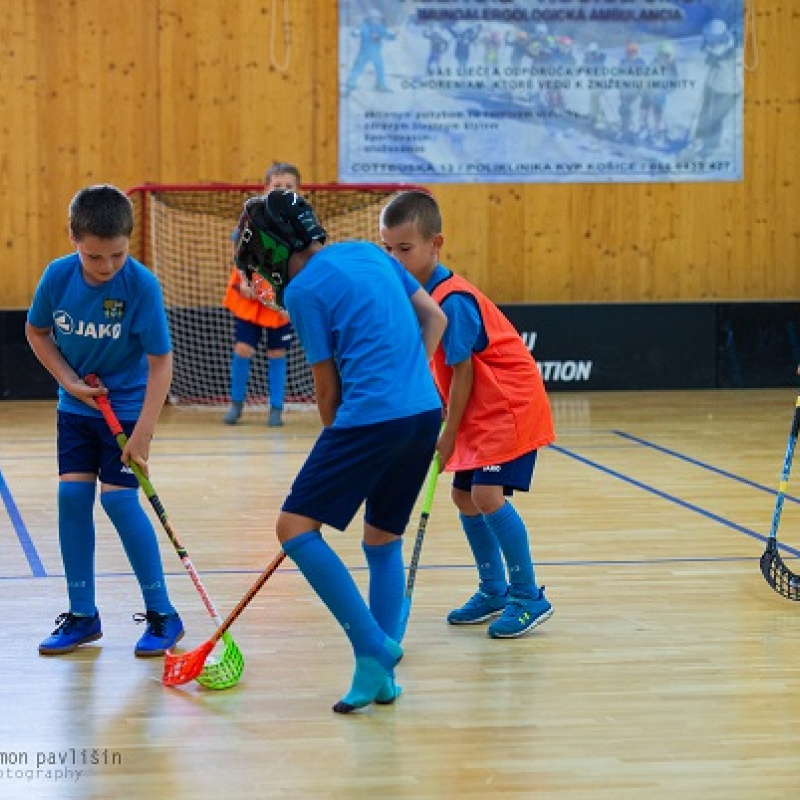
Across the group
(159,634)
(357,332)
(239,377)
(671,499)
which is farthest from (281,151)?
(357,332)

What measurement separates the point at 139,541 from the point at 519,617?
3.16ft

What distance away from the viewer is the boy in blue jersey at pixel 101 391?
3818 millimetres

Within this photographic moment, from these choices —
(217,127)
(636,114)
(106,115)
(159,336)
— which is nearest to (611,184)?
(636,114)

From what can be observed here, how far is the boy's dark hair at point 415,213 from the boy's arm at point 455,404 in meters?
0.33

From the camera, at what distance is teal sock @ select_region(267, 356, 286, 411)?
28.1 feet

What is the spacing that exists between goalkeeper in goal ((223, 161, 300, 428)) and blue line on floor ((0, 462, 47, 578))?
2.12 metres

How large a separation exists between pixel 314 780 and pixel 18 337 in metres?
7.00

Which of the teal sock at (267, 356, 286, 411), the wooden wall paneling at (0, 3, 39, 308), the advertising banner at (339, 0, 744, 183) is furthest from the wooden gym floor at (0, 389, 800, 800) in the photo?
the advertising banner at (339, 0, 744, 183)

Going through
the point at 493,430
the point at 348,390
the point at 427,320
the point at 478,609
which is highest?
the point at 427,320

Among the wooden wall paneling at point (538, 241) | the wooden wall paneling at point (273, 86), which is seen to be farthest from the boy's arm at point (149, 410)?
the wooden wall paneling at point (538, 241)

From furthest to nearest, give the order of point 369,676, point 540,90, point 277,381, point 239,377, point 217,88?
1. point 540,90
2. point 217,88
3. point 239,377
4. point 277,381
5. point 369,676

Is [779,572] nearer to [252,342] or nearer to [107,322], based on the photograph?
[107,322]

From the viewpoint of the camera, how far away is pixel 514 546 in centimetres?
404

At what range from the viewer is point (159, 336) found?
12.7 feet
